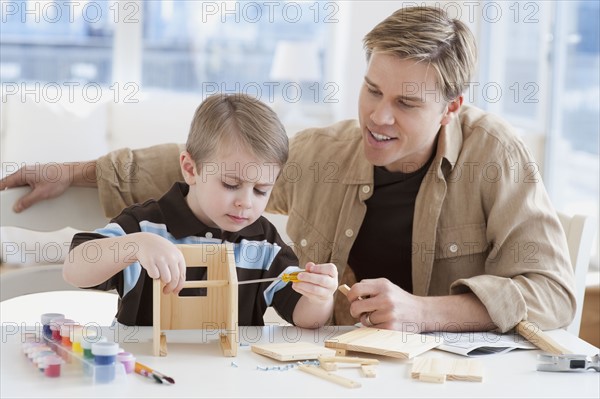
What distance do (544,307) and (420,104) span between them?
0.45m

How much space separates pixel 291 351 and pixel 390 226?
0.60m

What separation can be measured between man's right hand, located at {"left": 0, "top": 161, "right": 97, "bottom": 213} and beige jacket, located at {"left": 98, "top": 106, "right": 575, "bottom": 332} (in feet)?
0.22

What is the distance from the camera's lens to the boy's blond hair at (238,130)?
1397mm

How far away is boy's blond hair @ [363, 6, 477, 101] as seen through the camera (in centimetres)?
163

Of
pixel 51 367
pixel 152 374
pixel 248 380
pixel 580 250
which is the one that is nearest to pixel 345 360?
pixel 248 380

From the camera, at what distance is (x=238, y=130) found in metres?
1.40

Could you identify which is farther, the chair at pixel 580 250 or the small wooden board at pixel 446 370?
the chair at pixel 580 250

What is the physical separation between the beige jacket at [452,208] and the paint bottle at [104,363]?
0.63m

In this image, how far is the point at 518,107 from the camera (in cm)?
388

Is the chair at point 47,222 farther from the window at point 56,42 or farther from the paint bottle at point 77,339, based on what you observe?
the window at point 56,42

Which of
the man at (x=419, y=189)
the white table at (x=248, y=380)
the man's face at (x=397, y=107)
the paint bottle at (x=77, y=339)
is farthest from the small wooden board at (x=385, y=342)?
the man's face at (x=397, y=107)

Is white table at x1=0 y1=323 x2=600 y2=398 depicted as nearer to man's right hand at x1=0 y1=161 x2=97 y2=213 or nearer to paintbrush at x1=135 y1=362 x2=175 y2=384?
paintbrush at x1=135 y1=362 x2=175 y2=384

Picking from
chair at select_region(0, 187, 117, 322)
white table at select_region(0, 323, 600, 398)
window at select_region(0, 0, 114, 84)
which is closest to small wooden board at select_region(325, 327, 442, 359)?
white table at select_region(0, 323, 600, 398)

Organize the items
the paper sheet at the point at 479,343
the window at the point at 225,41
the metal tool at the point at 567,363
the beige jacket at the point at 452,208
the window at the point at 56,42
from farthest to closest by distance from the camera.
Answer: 1. the window at the point at 225,41
2. the window at the point at 56,42
3. the beige jacket at the point at 452,208
4. the paper sheet at the point at 479,343
5. the metal tool at the point at 567,363
